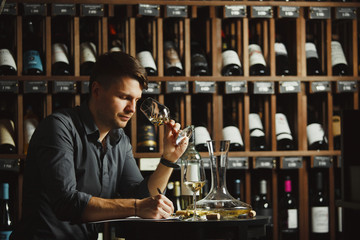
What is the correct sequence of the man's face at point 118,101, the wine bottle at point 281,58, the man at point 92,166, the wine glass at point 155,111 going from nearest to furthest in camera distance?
the man at point 92,166, the man's face at point 118,101, the wine glass at point 155,111, the wine bottle at point 281,58

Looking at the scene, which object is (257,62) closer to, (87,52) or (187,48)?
(187,48)

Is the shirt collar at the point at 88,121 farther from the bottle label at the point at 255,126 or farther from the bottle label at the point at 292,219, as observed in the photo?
the bottle label at the point at 292,219

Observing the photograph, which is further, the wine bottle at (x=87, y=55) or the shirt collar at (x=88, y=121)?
the wine bottle at (x=87, y=55)

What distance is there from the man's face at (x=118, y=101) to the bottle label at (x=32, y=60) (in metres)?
0.94

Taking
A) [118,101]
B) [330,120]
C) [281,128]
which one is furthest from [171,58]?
[118,101]

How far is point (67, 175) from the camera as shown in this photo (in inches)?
66.5

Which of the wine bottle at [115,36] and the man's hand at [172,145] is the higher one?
the wine bottle at [115,36]

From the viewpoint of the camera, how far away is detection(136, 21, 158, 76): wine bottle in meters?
2.77

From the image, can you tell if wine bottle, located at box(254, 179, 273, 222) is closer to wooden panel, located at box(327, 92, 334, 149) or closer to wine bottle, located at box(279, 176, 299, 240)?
wine bottle, located at box(279, 176, 299, 240)

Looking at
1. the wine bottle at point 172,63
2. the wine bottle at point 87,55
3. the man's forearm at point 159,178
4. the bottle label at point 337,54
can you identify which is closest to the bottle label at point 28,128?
the wine bottle at point 87,55

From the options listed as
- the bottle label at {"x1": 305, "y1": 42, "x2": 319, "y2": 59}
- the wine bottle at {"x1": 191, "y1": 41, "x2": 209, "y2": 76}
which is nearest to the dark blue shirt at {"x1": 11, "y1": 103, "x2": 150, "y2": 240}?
the wine bottle at {"x1": 191, "y1": 41, "x2": 209, "y2": 76}

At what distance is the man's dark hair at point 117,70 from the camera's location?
1.90 meters

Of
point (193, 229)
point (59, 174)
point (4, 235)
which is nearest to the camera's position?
point (193, 229)

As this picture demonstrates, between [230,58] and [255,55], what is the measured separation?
0.15 m
